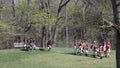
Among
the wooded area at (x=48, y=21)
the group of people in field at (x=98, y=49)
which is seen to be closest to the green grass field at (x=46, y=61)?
the group of people in field at (x=98, y=49)

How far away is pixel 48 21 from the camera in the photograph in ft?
174

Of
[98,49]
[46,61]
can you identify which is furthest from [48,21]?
[46,61]

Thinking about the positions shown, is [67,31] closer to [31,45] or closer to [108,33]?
[108,33]

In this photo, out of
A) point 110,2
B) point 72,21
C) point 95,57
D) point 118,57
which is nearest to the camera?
point 118,57

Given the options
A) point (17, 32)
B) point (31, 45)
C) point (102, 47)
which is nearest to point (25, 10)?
point (17, 32)

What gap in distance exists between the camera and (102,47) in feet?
108

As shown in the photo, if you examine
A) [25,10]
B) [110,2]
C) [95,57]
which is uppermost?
[25,10]

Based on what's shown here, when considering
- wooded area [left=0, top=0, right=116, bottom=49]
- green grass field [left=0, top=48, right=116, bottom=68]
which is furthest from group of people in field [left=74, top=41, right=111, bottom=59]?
wooded area [left=0, top=0, right=116, bottom=49]

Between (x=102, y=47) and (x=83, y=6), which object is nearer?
(x=102, y=47)

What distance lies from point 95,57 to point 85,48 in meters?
3.40

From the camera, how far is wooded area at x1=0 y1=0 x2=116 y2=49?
54806 millimetres

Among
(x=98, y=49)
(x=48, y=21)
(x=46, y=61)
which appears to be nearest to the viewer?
(x=46, y=61)

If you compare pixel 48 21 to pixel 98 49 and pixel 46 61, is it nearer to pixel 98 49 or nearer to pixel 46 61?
pixel 98 49

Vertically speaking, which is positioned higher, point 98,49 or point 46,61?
point 98,49
